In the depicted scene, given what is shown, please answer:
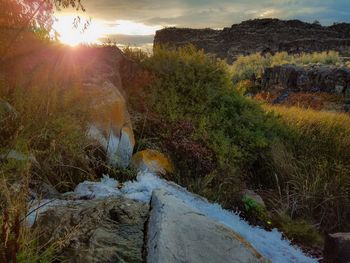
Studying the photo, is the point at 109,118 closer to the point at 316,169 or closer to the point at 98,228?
the point at 98,228

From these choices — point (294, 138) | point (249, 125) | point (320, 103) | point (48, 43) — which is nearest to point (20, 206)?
point (48, 43)

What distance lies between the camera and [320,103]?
17344 millimetres

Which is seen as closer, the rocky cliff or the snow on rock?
the snow on rock

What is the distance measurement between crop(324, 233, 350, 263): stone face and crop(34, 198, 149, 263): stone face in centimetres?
198

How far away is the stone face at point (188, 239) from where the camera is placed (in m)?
3.85

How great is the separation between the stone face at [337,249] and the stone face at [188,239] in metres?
1.22

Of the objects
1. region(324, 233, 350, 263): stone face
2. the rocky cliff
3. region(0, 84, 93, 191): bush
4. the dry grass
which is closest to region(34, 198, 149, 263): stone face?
region(0, 84, 93, 191): bush

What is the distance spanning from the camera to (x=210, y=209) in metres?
5.80

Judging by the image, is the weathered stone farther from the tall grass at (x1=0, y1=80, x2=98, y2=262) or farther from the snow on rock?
the tall grass at (x1=0, y1=80, x2=98, y2=262)

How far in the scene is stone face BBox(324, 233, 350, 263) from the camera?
505 centimetres

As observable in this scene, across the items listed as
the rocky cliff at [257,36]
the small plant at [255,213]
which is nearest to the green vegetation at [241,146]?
the small plant at [255,213]

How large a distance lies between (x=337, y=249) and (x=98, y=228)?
249 cm

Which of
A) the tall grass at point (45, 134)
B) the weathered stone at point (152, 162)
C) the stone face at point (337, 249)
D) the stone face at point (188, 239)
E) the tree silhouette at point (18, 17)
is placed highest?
the tree silhouette at point (18, 17)

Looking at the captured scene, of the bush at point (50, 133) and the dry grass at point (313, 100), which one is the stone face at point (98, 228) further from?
the dry grass at point (313, 100)
